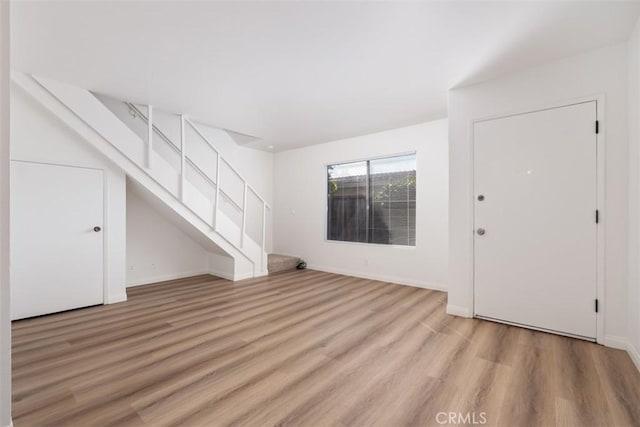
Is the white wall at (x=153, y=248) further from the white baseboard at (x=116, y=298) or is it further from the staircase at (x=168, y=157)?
the staircase at (x=168, y=157)

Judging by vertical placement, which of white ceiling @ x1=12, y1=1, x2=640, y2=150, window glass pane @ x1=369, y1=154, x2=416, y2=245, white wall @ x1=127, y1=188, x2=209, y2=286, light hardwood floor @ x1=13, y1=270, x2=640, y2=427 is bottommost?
light hardwood floor @ x1=13, y1=270, x2=640, y2=427

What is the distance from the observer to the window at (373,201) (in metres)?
4.65

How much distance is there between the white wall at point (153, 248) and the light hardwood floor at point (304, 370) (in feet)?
3.95

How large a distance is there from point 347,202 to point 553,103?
134 inches

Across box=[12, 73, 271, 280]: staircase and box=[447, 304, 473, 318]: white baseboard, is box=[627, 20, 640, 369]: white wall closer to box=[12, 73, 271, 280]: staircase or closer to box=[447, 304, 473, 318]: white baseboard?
box=[447, 304, 473, 318]: white baseboard

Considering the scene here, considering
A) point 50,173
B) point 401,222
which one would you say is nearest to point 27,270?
point 50,173

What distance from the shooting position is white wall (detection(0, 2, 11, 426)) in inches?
50.9

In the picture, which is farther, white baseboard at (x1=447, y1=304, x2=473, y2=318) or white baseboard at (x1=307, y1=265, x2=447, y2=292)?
white baseboard at (x1=307, y1=265, x2=447, y2=292)

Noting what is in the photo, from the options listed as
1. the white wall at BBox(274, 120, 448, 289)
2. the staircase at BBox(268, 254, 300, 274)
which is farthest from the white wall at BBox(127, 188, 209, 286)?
the white wall at BBox(274, 120, 448, 289)

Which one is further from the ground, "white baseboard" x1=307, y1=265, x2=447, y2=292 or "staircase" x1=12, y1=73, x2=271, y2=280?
"staircase" x1=12, y1=73, x2=271, y2=280

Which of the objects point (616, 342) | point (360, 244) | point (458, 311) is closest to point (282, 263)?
point (360, 244)

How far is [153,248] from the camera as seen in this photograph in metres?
4.60

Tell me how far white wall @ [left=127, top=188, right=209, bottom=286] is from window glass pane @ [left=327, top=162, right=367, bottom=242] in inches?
108

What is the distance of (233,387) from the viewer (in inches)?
71.9
